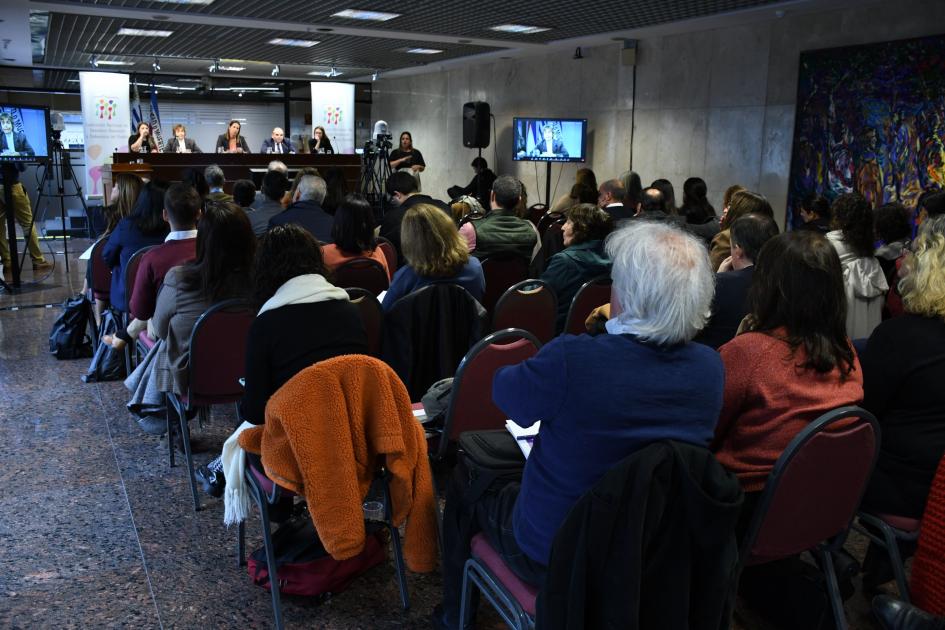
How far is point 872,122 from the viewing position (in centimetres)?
721

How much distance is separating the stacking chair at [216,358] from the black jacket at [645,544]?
73.7 inches

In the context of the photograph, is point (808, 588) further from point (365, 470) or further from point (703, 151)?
point (703, 151)

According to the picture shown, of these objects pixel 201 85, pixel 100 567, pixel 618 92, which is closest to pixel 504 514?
pixel 100 567

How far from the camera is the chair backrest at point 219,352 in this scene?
303 cm

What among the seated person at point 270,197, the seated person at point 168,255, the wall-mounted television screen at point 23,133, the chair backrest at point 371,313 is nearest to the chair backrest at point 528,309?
the chair backrest at point 371,313

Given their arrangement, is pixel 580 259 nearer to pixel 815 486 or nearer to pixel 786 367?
pixel 786 367

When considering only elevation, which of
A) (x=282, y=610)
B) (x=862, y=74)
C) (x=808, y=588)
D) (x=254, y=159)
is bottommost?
(x=282, y=610)

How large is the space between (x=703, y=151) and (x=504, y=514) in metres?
8.20

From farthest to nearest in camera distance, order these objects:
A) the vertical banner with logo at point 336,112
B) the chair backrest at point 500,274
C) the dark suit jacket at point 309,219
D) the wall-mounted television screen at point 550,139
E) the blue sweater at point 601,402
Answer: the vertical banner with logo at point 336,112
the wall-mounted television screen at point 550,139
the dark suit jacket at point 309,219
the chair backrest at point 500,274
the blue sweater at point 601,402

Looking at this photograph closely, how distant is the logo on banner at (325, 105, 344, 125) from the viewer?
45.6ft

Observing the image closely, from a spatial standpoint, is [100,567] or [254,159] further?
[254,159]

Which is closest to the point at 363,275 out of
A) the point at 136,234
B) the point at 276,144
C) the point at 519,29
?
the point at 136,234

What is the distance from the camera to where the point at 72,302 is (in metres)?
5.38

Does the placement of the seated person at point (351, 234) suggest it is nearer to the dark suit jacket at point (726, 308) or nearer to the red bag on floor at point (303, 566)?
the red bag on floor at point (303, 566)
